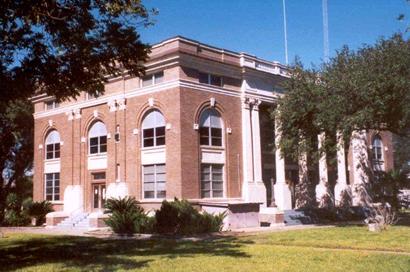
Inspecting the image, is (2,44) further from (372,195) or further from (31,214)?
(372,195)

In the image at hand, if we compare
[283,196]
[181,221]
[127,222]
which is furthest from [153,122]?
[283,196]

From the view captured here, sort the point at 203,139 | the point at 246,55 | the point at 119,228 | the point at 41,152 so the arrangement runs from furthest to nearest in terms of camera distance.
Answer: the point at 41,152 → the point at 246,55 → the point at 203,139 → the point at 119,228

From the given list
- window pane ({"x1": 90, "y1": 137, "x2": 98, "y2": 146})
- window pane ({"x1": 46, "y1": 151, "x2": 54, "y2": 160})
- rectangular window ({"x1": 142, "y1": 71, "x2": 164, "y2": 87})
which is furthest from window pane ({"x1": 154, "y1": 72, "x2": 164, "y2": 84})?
window pane ({"x1": 46, "y1": 151, "x2": 54, "y2": 160})

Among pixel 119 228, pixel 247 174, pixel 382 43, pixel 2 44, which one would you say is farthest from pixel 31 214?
pixel 382 43

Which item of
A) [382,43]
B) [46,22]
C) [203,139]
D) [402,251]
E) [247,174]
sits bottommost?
[402,251]

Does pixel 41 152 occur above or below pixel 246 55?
below

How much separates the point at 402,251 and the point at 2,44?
1409cm

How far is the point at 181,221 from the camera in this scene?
24.1 m

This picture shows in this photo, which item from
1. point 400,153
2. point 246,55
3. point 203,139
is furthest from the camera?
point 400,153

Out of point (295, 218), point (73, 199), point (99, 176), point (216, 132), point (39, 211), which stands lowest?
point (295, 218)

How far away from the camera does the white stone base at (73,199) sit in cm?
3422

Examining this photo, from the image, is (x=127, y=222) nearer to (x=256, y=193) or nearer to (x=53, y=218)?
(x=53, y=218)

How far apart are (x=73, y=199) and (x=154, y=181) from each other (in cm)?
812

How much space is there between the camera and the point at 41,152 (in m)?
38.5
